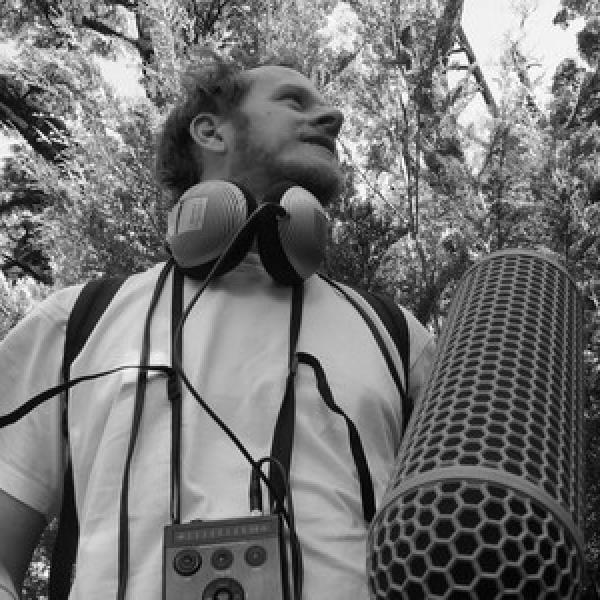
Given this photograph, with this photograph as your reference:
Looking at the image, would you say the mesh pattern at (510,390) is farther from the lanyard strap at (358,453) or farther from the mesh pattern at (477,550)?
the lanyard strap at (358,453)

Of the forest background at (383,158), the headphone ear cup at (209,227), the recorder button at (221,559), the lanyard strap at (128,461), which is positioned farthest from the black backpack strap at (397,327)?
the forest background at (383,158)

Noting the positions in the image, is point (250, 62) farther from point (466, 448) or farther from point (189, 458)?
point (466, 448)

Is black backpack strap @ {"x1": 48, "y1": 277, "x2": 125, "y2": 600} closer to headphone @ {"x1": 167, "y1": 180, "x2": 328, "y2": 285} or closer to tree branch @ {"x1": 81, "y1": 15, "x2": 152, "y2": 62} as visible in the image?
headphone @ {"x1": 167, "y1": 180, "x2": 328, "y2": 285}

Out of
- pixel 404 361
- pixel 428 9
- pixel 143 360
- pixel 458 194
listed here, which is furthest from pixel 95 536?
pixel 428 9

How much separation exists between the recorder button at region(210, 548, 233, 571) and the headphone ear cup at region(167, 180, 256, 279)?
0.66m

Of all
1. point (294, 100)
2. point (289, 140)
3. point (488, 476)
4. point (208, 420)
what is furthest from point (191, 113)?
point (488, 476)

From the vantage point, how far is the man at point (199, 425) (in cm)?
135

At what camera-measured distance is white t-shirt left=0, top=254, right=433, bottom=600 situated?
1346 millimetres

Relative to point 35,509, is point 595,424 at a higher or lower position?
higher

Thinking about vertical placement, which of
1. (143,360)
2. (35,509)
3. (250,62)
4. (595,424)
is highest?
(250,62)

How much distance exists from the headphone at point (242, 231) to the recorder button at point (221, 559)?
2.01 ft

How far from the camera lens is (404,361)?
5.88ft

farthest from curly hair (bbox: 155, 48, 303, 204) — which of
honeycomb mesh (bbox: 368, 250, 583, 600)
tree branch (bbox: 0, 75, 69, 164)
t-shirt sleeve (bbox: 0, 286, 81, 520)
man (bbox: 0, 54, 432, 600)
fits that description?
tree branch (bbox: 0, 75, 69, 164)

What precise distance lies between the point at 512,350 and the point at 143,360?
80 cm
